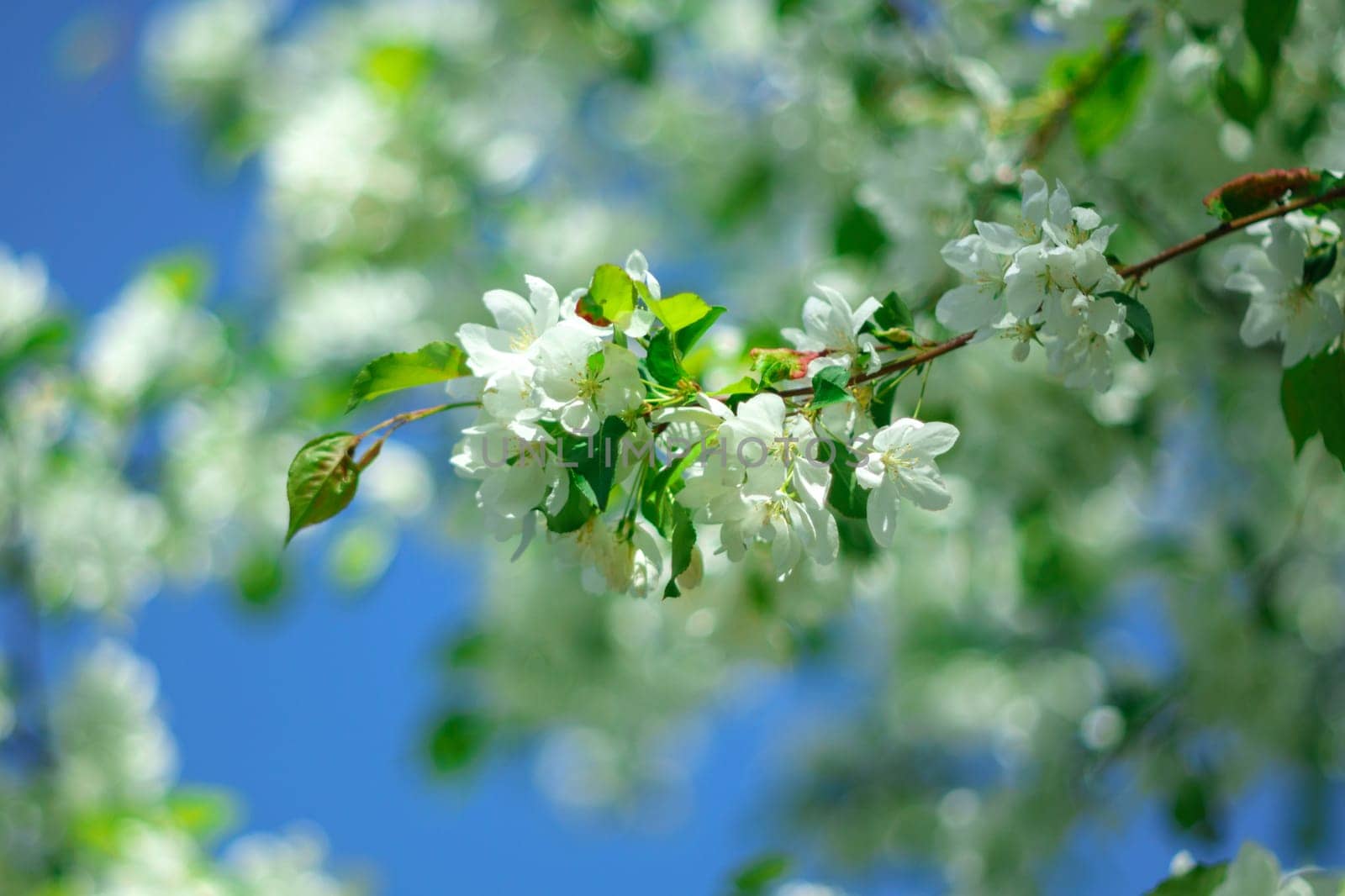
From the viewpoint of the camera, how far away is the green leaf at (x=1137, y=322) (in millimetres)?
704

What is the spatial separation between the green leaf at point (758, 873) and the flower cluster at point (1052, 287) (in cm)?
63

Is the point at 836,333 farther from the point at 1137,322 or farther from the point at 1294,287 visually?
the point at 1294,287

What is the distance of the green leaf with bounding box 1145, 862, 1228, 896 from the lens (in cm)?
100

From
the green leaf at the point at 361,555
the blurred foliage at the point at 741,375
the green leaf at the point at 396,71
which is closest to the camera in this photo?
the blurred foliage at the point at 741,375

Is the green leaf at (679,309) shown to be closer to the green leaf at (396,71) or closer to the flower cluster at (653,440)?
the flower cluster at (653,440)

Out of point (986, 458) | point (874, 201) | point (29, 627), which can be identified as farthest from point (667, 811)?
point (874, 201)

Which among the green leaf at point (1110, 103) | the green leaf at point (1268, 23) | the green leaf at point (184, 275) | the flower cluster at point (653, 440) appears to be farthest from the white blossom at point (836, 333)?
the green leaf at point (184, 275)

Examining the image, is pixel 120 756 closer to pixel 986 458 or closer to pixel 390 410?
pixel 390 410

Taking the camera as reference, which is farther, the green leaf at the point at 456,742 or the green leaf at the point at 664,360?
the green leaf at the point at 456,742

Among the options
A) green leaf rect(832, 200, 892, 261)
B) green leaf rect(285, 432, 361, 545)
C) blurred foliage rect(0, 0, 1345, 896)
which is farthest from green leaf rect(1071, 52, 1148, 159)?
green leaf rect(285, 432, 361, 545)

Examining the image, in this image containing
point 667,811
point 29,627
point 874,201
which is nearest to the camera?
point 874,201

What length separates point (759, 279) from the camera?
124 inches

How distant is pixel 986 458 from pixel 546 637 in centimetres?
120

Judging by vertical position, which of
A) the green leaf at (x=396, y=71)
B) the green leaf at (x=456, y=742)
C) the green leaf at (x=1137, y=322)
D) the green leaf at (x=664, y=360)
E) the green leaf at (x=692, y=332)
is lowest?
the green leaf at (x=1137, y=322)
